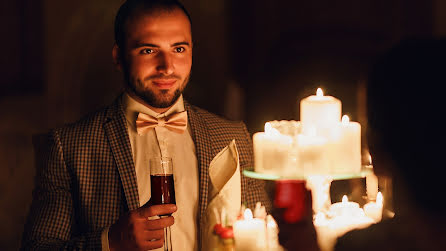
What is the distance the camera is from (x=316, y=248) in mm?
1737

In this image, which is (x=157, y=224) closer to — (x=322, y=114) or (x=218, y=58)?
(x=322, y=114)

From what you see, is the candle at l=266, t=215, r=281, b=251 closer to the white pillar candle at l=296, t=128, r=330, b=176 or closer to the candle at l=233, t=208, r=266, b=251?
the candle at l=233, t=208, r=266, b=251

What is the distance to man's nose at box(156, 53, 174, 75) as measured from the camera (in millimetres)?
2311

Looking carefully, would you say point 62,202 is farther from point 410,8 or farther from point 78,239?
point 410,8

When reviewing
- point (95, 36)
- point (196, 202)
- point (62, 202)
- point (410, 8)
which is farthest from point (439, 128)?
point (410, 8)

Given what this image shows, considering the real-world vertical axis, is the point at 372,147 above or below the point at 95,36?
below

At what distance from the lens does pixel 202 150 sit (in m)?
2.39

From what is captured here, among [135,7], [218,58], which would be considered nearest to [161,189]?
[135,7]

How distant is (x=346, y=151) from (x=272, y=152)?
0.20m

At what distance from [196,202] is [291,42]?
8.91ft

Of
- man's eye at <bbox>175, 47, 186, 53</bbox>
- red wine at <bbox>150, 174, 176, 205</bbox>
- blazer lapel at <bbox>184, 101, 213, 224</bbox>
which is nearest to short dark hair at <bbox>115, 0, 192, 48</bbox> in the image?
man's eye at <bbox>175, 47, 186, 53</bbox>

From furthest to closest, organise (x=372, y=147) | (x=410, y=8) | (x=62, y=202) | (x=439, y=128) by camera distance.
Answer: (x=410, y=8) → (x=62, y=202) → (x=372, y=147) → (x=439, y=128)

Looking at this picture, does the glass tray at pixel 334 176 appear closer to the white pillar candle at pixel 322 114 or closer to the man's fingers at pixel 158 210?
the white pillar candle at pixel 322 114

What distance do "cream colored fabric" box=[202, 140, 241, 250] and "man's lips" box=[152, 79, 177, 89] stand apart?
1.65 feet
